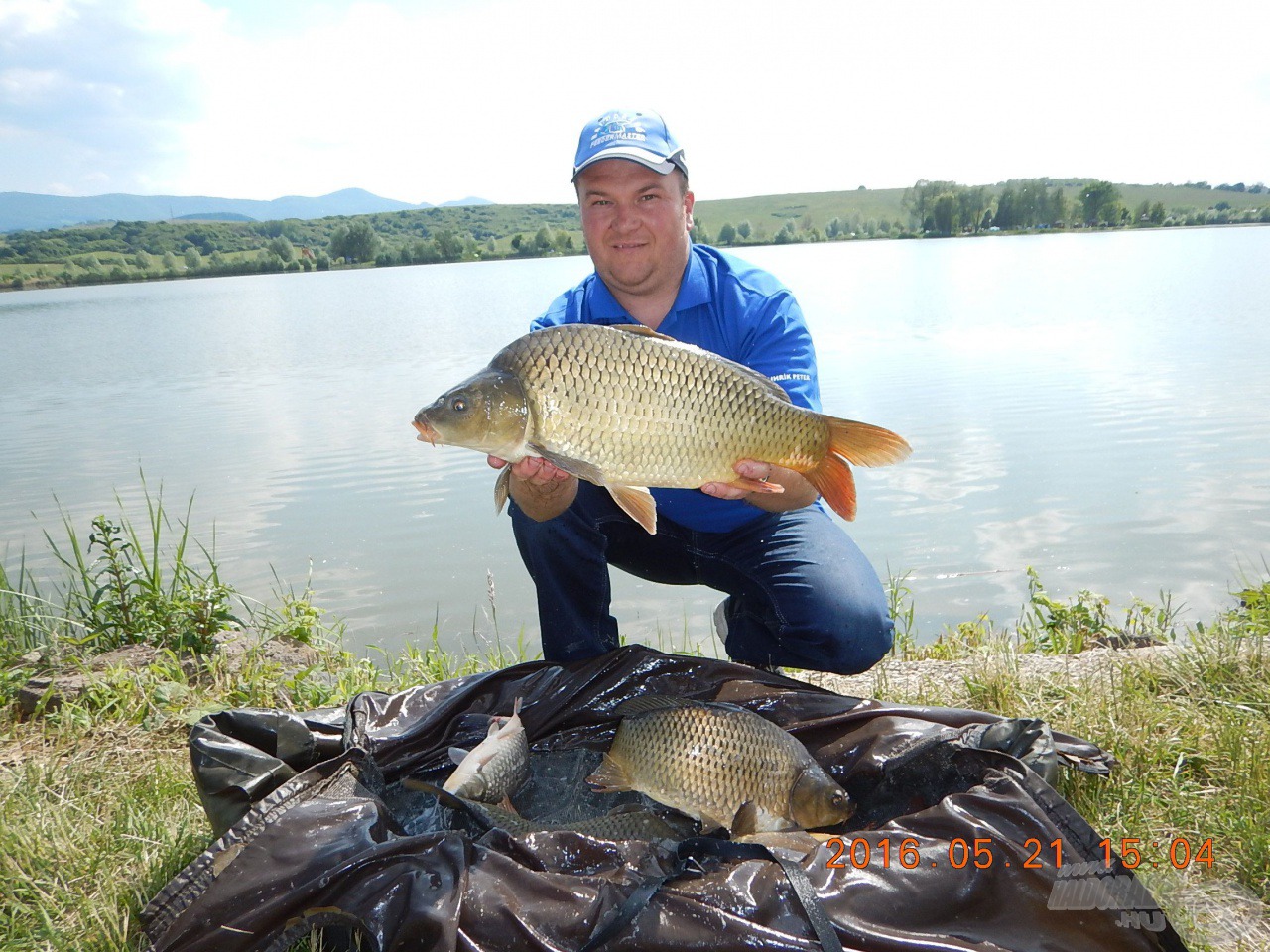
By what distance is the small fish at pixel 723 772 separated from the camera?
1610 mm

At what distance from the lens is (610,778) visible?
5.79 ft

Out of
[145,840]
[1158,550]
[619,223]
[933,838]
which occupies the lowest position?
[1158,550]

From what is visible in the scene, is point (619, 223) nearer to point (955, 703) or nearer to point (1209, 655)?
point (955, 703)

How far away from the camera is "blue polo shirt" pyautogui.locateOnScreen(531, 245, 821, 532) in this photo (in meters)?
2.30

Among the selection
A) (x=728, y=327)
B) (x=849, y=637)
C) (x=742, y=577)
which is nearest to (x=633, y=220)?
(x=728, y=327)

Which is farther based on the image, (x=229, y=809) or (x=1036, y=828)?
(x=229, y=809)

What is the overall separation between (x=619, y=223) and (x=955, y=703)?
4.49 ft

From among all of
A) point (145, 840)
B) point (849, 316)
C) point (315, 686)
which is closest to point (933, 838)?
point (145, 840)

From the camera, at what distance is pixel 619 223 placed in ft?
7.58

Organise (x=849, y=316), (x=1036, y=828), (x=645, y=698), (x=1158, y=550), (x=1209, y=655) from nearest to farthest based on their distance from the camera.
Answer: (x=1036, y=828)
(x=645, y=698)
(x=1209, y=655)
(x=1158, y=550)
(x=849, y=316)

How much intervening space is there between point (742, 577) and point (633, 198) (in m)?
0.97

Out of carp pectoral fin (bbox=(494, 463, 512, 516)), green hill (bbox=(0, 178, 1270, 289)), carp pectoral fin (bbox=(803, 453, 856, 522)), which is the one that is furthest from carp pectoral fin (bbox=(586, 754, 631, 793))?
green hill (bbox=(0, 178, 1270, 289))

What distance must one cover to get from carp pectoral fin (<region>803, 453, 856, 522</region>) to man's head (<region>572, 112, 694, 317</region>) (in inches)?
30.0
